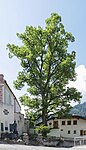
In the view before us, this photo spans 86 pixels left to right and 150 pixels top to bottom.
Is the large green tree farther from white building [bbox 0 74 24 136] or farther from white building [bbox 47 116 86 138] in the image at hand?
white building [bbox 47 116 86 138]

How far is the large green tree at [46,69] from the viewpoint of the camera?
43.0 m

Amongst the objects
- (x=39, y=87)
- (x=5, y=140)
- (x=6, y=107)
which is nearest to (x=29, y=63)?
(x=39, y=87)

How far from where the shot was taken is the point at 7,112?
133 feet

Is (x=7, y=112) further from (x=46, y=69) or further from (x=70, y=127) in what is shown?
(x=70, y=127)

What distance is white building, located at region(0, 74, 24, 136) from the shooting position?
39928 mm

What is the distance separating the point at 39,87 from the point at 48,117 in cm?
367

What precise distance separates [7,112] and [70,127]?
14.2 meters

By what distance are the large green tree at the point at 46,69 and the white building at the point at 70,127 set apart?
29.4ft

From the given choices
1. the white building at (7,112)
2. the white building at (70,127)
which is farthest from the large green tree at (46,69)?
the white building at (70,127)

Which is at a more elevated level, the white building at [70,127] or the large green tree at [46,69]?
the large green tree at [46,69]

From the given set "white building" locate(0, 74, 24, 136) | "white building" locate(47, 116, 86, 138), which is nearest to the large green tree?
"white building" locate(0, 74, 24, 136)

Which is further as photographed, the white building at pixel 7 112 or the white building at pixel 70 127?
the white building at pixel 70 127

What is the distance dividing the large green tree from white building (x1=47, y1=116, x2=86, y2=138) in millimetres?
8965

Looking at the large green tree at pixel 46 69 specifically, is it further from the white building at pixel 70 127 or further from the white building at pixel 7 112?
the white building at pixel 70 127
